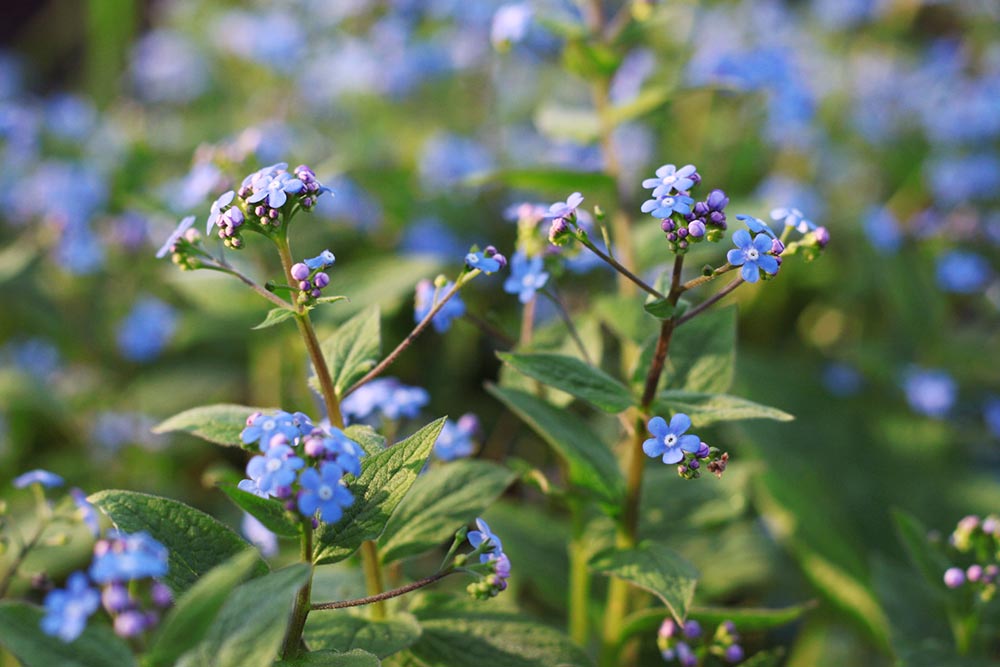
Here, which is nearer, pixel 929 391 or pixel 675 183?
pixel 675 183

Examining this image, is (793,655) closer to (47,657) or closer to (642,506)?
(642,506)

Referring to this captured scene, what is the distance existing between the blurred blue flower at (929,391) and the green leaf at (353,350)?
195 cm

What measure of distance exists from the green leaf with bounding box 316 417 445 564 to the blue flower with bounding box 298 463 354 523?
119 millimetres

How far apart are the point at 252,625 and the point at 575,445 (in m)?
0.74

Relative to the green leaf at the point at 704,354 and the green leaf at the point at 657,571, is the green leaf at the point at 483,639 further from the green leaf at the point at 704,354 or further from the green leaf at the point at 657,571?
the green leaf at the point at 704,354

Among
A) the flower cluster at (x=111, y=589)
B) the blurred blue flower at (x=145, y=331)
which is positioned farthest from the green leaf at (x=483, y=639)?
the blurred blue flower at (x=145, y=331)

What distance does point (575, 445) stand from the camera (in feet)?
5.63

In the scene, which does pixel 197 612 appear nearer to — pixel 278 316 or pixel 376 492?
pixel 376 492

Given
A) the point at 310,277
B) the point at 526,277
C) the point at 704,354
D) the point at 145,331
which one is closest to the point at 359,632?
the point at 310,277

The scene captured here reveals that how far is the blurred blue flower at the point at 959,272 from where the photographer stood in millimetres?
3061

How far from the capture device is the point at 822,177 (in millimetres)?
4078

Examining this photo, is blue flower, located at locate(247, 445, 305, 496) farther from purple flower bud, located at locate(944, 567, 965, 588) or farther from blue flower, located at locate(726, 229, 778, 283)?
purple flower bud, located at locate(944, 567, 965, 588)

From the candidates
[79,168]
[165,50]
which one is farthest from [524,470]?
[165,50]

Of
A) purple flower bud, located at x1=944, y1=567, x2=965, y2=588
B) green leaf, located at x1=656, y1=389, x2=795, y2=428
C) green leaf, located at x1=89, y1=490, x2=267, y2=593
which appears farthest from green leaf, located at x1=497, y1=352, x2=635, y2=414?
purple flower bud, located at x1=944, y1=567, x2=965, y2=588
